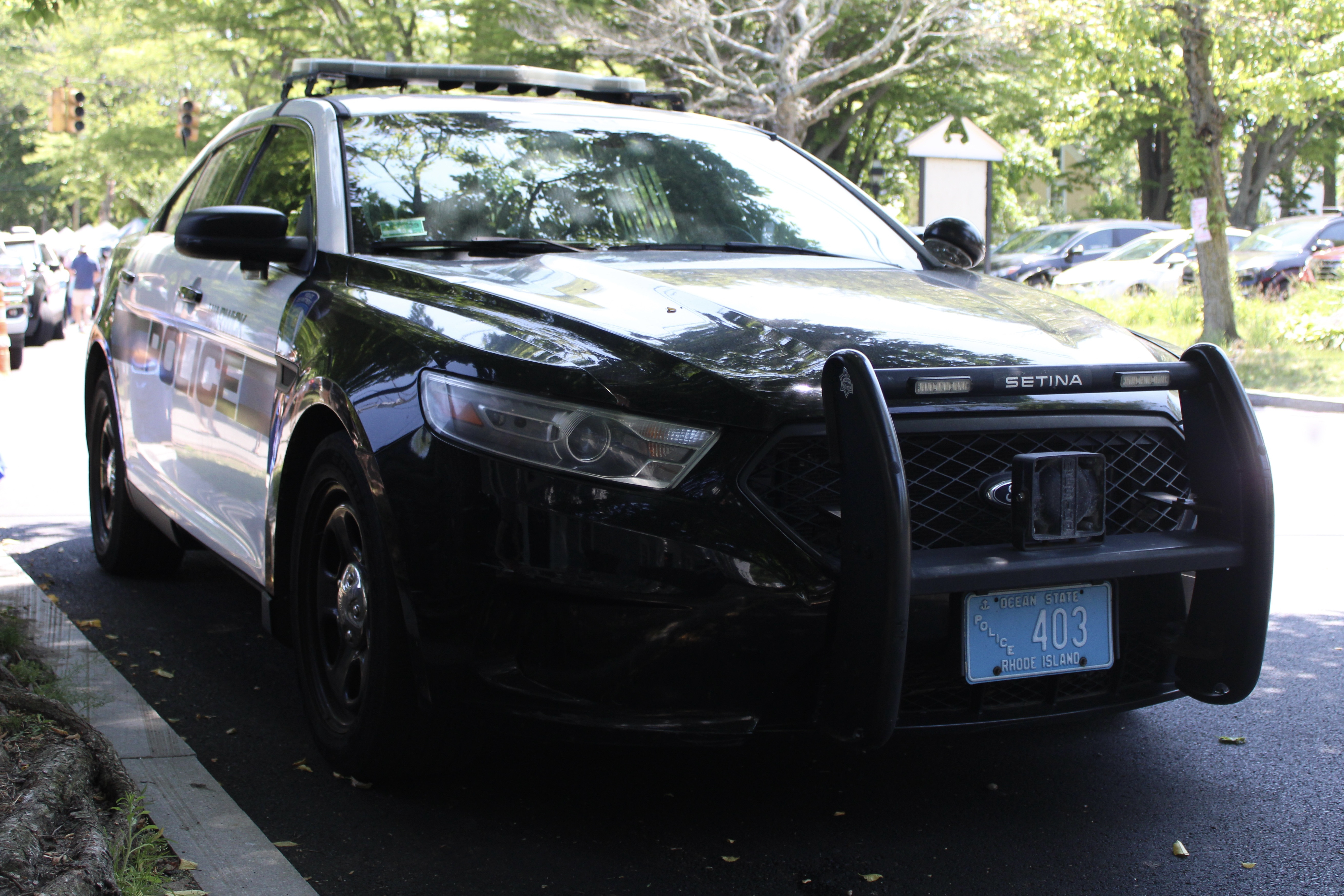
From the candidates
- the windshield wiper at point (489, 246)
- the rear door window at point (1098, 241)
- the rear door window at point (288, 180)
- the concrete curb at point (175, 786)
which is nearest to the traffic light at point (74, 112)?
the rear door window at point (1098, 241)

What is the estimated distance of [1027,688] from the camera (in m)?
3.07

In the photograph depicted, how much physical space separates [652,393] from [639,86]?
3.05 metres

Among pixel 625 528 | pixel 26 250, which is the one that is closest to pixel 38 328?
pixel 26 250

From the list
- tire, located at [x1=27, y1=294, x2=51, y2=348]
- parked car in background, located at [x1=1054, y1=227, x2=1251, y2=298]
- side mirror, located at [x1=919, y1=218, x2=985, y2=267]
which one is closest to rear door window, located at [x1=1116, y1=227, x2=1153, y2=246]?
parked car in background, located at [x1=1054, y1=227, x2=1251, y2=298]

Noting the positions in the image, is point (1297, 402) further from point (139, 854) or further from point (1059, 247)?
point (1059, 247)

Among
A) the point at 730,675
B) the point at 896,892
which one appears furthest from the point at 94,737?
the point at 896,892

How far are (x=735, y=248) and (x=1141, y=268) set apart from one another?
70.8 feet

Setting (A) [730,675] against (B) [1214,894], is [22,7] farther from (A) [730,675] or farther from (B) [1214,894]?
(B) [1214,894]

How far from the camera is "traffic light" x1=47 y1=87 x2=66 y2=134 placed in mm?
26141

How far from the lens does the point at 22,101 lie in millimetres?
54375

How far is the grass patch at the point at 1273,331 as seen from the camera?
14.3m

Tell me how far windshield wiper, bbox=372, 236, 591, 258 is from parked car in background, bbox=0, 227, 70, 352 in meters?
16.7

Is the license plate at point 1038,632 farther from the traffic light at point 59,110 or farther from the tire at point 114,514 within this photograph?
the traffic light at point 59,110

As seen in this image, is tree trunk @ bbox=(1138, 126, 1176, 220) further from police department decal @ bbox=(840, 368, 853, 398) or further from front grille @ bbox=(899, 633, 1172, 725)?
police department decal @ bbox=(840, 368, 853, 398)
